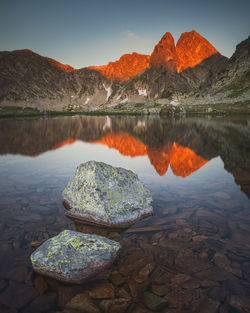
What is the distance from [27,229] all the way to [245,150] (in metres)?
26.1

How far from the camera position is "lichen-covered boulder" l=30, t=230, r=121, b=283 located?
261 inches

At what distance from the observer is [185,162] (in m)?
21.5

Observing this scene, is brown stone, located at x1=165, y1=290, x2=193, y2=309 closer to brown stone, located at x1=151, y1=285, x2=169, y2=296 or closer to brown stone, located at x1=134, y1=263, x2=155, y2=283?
brown stone, located at x1=151, y1=285, x2=169, y2=296

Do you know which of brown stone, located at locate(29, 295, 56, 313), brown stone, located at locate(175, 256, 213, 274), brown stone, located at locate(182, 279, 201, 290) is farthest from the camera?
brown stone, located at locate(175, 256, 213, 274)

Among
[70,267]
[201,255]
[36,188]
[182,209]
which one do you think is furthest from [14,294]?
[36,188]

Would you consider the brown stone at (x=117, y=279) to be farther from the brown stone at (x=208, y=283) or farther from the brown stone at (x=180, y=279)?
the brown stone at (x=208, y=283)

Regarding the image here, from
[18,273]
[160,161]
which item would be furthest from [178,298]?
[160,161]

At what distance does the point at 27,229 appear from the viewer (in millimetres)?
9406

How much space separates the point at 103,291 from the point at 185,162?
56.1 feet

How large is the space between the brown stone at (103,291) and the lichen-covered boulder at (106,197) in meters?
3.46

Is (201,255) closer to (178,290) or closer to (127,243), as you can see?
(178,290)

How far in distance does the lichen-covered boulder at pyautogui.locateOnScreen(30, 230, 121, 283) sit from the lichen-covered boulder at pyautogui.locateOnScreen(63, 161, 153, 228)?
238 cm

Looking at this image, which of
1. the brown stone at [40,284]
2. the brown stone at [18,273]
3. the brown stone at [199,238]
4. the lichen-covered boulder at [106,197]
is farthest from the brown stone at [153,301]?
the lichen-covered boulder at [106,197]

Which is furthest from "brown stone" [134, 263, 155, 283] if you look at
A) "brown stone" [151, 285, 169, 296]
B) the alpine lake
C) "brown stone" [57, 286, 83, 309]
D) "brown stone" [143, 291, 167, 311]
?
"brown stone" [57, 286, 83, 309]
